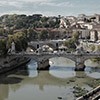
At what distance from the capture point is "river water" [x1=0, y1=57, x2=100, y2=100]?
1731cm

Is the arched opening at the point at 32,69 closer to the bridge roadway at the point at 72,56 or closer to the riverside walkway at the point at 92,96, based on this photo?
the bridge roadway at the point at 72,56

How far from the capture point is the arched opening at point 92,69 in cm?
2162

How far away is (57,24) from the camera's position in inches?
2195

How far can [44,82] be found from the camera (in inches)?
810

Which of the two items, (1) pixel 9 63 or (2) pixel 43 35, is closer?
(1) pixel 9 63

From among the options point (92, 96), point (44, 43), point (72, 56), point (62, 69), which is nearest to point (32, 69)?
point (62, 69)

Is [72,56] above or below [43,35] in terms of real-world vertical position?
below

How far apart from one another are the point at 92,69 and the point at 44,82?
4382 mm

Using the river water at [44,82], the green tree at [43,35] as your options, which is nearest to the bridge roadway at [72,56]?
the river water at [44,82]

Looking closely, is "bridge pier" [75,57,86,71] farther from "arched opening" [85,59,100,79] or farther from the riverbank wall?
the riverbank wall

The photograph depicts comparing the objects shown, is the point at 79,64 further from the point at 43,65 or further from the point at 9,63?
the point at 9,63

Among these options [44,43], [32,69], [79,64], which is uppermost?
[44,43]

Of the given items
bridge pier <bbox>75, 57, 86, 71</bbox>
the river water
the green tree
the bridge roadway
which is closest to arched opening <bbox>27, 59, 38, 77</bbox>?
the river water

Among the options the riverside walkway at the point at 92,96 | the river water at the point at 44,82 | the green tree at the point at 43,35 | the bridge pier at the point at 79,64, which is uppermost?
the green tree at the point at 43,35
